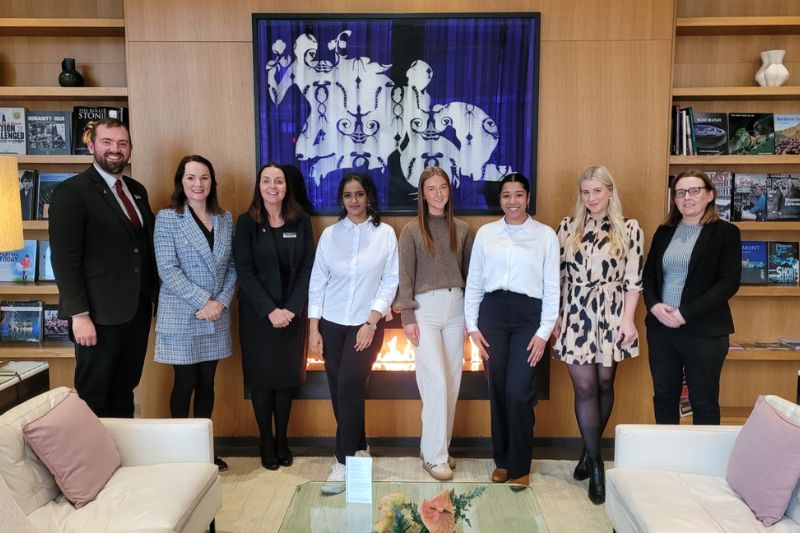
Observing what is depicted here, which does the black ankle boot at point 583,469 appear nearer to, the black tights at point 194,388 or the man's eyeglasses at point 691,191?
the man's eyeglasses at point 691,191

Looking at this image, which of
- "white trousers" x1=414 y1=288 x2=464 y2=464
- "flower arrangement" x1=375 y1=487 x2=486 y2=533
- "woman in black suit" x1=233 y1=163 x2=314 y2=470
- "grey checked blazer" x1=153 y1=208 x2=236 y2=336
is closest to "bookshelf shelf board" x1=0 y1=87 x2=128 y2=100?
"grey checked blazer" x1=153 y1=208 x2=236 y2=336

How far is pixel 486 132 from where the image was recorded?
341 cm

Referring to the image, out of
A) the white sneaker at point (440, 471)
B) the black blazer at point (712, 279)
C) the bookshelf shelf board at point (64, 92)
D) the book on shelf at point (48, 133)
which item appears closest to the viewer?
the black blazer at point (712, 279)

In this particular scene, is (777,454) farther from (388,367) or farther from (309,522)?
(388,367)

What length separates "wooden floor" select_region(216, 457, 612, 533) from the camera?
276cm

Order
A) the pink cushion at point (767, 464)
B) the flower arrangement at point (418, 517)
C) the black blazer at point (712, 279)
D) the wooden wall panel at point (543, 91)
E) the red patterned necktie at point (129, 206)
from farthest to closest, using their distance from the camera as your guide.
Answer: the wooden wall panel at point (543, 91) < the red patterned necktie at point (129, 206) < the black blazer at point (712, 279) < the pink cushion at point (767, 464) < the flower arrangement at point (418, 517)

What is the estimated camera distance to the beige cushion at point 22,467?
6.53ft

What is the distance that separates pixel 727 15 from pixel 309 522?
147 inches

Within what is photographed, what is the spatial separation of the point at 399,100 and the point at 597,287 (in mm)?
1520

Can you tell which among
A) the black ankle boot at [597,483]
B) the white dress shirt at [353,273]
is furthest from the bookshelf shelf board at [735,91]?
the black ankle boot at [597,483]

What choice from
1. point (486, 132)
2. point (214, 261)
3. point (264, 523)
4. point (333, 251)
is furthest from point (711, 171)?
point (264, 523)

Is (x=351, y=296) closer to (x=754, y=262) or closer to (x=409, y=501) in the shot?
(x=409, y=501)

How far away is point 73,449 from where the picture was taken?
2.12m

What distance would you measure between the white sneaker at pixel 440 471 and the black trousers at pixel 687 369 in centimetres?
110
